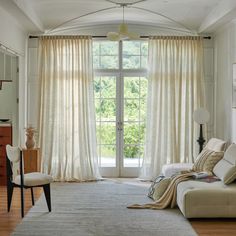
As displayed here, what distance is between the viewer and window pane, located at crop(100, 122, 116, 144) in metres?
9.02

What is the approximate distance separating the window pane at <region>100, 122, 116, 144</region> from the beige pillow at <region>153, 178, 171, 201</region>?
238cm

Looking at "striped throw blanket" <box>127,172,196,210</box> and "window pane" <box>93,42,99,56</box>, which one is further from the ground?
"window pane" <box>93,42,99,56</box>

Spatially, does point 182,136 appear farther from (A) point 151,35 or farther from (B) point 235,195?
(B) point 235,195

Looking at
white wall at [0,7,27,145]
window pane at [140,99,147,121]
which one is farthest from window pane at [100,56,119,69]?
white wall at [0,7,27,145]

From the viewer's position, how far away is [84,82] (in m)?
8.70

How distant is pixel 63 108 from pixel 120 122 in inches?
43.9

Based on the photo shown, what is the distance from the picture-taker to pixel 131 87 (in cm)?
904

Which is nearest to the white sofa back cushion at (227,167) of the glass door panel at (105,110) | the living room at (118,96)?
the living room at (118,96)

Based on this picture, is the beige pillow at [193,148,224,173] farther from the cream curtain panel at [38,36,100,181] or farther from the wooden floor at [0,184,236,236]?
the cream curtain panel at [38,36,100,181]

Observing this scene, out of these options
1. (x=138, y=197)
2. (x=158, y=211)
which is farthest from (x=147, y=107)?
(x=158, y=211)

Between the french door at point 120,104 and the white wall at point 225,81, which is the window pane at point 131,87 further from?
the white wall at point 225,81

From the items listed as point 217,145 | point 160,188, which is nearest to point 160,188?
point 160,188

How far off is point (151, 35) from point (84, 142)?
2.35 metres

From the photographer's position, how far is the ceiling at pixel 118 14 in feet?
23.1
